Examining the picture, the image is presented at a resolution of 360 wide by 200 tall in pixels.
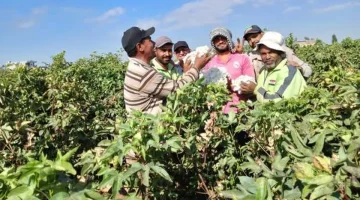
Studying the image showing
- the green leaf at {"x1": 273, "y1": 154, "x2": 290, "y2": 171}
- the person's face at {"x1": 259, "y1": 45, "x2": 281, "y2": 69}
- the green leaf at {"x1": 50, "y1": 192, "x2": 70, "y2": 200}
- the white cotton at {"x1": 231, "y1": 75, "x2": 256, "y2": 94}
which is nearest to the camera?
the green leaf at {"x1": 50, "y1": 192, "x2": 70, "y2": 200}

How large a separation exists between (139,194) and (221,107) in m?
0.81

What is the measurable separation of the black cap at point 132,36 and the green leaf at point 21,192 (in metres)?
1.83

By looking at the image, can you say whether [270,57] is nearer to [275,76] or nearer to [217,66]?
[275,76]

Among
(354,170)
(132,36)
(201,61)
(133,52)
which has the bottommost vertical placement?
(354,170)

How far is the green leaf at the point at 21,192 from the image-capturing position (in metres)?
1.15

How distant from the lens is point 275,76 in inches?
116

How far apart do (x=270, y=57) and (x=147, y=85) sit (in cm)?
92

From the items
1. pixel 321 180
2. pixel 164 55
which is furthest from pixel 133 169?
pixel 164 55

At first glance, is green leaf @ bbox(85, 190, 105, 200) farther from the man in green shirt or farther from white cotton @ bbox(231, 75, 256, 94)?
the man in green shirt

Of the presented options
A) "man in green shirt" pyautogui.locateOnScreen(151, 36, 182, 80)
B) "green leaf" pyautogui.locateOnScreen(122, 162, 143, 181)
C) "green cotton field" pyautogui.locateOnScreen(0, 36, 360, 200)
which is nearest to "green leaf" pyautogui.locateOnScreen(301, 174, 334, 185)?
"green cotton field" pyautogui.locateOnScreen(0, 36, 360, 200)

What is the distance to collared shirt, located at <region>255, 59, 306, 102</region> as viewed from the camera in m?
2.81

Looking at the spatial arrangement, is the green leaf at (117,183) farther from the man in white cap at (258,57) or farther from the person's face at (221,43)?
the man in white cap at (258,57)

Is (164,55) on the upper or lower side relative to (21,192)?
upper

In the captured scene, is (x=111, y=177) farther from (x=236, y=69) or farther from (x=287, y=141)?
(x=236, y=69)
